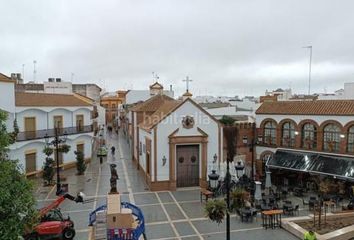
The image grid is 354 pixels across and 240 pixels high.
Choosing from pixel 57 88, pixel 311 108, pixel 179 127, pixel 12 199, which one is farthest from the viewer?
pixel 57 88

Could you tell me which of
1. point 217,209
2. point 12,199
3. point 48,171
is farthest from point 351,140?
point 48,171

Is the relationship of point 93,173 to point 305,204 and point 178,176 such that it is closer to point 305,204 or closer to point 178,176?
point 178,176

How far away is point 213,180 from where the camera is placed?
2445 cm

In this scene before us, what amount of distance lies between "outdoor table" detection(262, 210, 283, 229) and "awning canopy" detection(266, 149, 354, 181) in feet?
23.6

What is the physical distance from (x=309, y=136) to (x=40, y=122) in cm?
2324

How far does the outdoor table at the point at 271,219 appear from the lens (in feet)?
58.7

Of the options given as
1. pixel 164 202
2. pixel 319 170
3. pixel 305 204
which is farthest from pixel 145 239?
pixel 319 170

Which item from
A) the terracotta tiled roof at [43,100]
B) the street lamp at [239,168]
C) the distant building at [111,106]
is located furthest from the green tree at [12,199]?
the distant building at [111,106]

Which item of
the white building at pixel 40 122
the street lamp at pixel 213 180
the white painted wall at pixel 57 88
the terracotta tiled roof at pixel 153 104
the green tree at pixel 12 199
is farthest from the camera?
the white painted wall at pixel 57 88

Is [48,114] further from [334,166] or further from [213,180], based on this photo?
[334,166]

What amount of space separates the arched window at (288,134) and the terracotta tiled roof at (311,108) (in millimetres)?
1091

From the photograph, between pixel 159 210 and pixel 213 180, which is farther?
pixel 213 180

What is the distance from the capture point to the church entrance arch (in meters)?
26.0

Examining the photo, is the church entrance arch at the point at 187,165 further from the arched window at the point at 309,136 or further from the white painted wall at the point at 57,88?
the white painted wall at the point at 57,88
